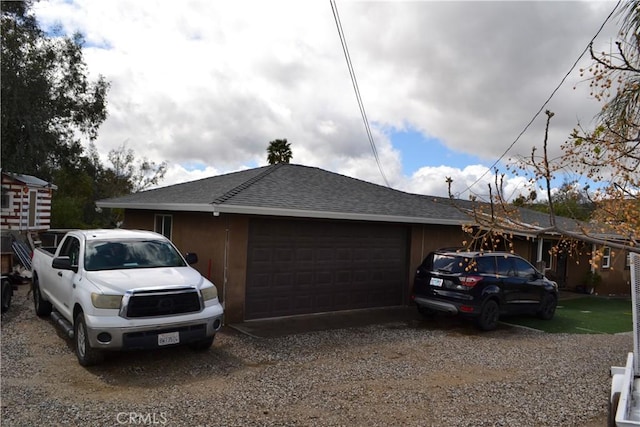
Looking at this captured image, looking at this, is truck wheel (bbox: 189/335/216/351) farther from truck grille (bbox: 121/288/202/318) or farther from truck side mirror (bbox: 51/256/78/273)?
truck side mirror (bbox: 51/256/78/273)

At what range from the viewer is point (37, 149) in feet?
67.3

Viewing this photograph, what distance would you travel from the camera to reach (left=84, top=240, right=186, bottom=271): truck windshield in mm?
7320

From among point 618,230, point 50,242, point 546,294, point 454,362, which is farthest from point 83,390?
point 50,242

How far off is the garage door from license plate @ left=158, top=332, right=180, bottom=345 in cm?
320

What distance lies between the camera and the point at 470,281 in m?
9.60

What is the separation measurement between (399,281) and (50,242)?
620 inches

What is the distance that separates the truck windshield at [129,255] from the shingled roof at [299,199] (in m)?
1.30

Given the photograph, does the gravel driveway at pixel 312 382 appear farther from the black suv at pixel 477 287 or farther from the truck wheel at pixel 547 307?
the truck wheel at pixel 547 307

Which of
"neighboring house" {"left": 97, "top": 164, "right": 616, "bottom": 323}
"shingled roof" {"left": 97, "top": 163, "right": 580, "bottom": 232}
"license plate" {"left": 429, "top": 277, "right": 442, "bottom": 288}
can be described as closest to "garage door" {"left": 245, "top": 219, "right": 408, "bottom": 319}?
"neighboring house" {"left": 97, "top": 164, "right": 616, "bottom": 323}

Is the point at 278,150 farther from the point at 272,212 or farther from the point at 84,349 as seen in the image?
the point at 84,349

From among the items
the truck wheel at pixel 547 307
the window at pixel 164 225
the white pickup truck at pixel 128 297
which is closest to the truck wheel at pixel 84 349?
the white pickup truck at pixel 128 297

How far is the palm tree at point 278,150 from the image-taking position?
28.8m

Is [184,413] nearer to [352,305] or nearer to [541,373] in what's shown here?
[541,373]

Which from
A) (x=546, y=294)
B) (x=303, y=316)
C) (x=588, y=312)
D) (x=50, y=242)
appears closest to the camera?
(x=303, y=316)
